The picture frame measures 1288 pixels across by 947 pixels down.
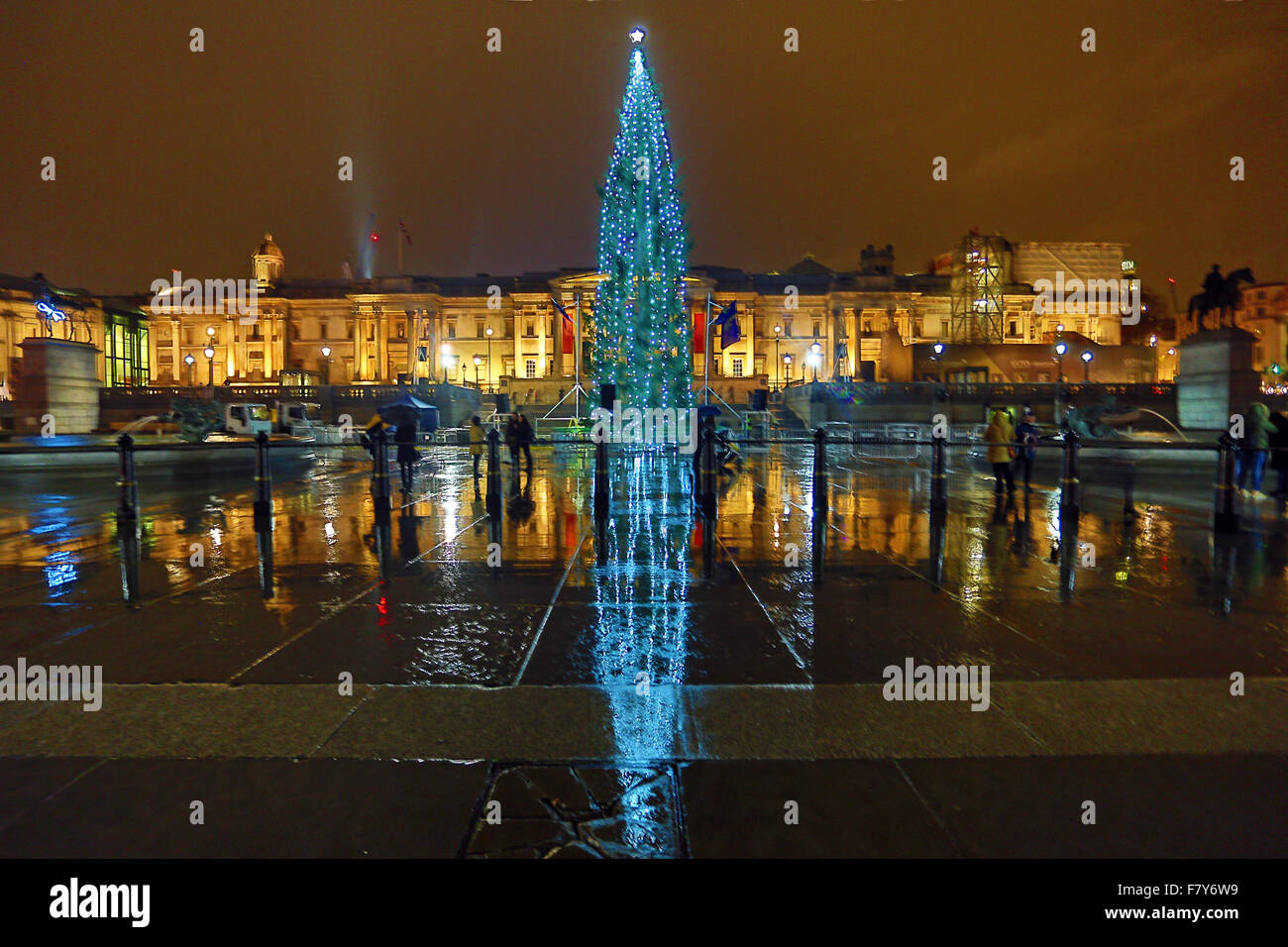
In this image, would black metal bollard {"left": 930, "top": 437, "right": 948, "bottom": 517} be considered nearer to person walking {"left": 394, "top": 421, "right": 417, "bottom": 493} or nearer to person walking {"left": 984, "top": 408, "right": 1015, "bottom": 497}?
person walking {"left": 984, "top": 408, "right": 1015, "bottom": 497}

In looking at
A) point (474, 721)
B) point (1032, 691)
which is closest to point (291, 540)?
point (474, 721)

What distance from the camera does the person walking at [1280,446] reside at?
12452mm

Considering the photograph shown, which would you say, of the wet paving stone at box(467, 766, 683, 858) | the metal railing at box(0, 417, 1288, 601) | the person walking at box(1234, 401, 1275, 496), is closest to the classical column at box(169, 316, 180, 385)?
the metal railing at box(0, 417, 1288, 601)

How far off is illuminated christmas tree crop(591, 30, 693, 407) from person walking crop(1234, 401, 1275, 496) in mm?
18221

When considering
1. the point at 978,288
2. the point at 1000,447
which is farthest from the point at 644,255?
the point at 978,288

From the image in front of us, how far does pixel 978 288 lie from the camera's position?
75375 millimetres

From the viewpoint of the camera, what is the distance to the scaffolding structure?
2918 inches

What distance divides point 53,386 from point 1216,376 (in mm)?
34561

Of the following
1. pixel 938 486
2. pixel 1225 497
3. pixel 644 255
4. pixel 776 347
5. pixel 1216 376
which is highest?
pixel 776 347

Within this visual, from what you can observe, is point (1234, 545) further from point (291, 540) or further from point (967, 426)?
point (967, 426)

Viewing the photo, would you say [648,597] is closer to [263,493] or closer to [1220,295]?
[263,493]

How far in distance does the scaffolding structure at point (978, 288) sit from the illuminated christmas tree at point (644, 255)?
180ft

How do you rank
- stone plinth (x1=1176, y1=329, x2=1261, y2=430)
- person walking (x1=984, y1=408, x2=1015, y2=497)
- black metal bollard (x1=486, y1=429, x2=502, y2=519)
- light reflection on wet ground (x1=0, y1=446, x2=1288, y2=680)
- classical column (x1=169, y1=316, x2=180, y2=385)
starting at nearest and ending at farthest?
light reflection on wet ground (x1=0, y1=446, x2=1288, y2=680)
black metal bollard (x1=486, y1=429, x2=502, y2=519)
person walking (x1=984, y1=408, x2=1015, y2=497)
stone plinth (x1=1176, y1=329, x2=1261, y2=430)
classical column (x1=169, y1=316, x2=180, y2=385)
